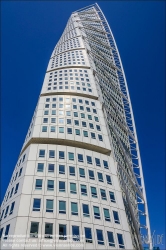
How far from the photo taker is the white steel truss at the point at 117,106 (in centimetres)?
3722

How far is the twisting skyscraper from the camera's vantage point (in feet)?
80.3

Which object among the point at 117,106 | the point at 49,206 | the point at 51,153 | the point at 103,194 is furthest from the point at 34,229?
the point at 117,106

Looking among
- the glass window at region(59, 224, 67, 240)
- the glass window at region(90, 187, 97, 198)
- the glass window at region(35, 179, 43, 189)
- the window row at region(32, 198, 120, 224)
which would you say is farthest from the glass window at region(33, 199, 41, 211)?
the glass window at region(90, 187, 97, 198)

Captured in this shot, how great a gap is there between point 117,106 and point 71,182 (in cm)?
3441

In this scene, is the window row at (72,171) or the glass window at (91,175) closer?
the window row at (72,171)

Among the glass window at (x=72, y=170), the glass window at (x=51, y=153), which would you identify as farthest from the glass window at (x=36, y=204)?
the glass window at (x=51, y=153)

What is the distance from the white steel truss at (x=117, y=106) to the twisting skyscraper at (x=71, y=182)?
1.01ft

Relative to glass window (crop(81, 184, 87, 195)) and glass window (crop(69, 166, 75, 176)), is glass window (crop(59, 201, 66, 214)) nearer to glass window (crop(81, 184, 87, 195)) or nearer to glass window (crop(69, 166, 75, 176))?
glass window (crop(81, 184, 87, 195))

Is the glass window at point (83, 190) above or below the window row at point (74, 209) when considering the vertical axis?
above

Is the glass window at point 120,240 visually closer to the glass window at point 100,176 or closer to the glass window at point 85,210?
the glass window at point 85,210

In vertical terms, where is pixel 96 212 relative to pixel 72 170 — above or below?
below

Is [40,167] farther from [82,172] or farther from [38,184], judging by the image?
[82,172]

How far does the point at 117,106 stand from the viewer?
60375 mm

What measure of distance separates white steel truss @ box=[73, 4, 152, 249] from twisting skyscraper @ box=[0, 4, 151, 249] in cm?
31
